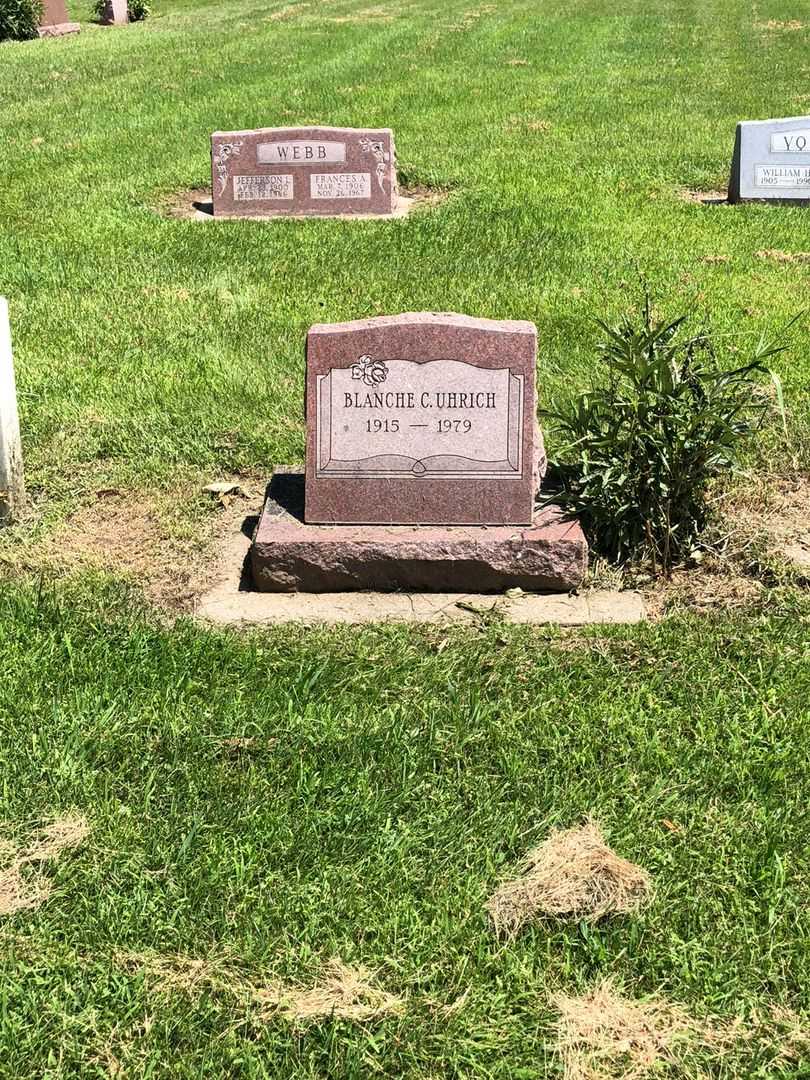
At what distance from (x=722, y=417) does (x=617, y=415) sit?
52cm

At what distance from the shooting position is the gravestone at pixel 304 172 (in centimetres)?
1097

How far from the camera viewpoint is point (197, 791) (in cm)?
377

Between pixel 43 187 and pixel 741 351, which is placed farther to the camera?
pixel 43 187

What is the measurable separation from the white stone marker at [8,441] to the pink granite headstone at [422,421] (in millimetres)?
1471

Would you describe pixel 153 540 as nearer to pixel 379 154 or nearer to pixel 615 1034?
pixel 615 1034

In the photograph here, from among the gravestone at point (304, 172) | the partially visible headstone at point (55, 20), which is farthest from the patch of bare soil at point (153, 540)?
the partially visible headstone at point (55, 20)

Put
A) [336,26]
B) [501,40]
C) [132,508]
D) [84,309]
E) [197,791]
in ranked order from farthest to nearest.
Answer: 1. [336,26]
2. [501,40]
3. [84,309]
4. [132,508]
5. [197,791]

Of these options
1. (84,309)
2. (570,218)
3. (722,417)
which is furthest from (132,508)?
(570,218)

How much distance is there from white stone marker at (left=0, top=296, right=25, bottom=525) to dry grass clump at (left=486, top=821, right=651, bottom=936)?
10.6 feet

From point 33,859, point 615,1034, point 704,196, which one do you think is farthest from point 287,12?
point 615,1034

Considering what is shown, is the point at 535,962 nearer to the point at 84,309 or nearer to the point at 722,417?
the point at 722,417

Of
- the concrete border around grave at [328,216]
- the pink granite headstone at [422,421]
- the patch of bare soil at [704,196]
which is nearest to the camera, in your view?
the pink granite headstone at [422,421]

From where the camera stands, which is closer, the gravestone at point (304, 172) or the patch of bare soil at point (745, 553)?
the patch of bare soil at point (745, 553)

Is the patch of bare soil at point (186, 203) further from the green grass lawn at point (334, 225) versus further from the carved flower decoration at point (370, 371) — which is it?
the carved flower decoration at point (370, 371)
